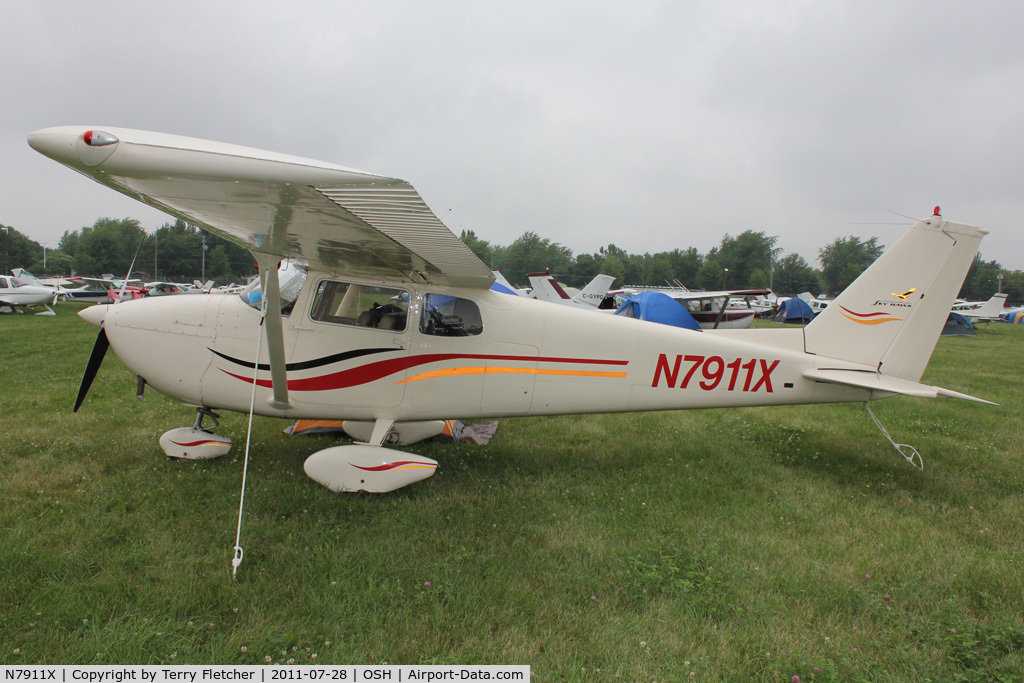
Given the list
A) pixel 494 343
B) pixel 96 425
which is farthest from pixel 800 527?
pixel 96 425

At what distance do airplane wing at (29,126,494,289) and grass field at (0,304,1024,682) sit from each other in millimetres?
2094

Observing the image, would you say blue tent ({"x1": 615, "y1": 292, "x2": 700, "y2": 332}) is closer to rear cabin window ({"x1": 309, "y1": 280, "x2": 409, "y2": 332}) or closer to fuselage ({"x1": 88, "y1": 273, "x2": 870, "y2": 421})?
fuselage ({"x1": 88, "y1": 273, "x2": 870, "y2": 421})

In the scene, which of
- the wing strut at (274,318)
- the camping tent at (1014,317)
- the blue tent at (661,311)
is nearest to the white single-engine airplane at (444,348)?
the wing strut at (274,318)

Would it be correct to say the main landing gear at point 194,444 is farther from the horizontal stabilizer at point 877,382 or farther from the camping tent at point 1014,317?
the camping tent at point 1014,317

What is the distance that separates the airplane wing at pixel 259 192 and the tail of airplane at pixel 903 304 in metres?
3.96

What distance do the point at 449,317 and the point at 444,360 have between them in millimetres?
390

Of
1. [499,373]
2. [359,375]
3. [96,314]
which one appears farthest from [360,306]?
[96,314]

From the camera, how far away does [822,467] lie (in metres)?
5.48

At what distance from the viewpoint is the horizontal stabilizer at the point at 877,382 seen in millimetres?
4391

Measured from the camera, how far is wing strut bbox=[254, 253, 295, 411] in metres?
3.55

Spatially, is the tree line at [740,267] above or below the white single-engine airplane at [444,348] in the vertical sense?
above

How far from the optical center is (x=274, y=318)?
3633mm

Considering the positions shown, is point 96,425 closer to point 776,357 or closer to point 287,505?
point 287,505

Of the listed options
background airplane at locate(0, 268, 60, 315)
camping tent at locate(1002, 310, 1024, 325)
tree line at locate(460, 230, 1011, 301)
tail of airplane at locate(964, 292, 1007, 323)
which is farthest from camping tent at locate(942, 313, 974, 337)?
tree line at locate(460, 230, 1011, 301)
